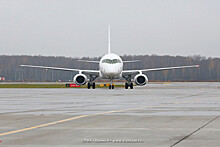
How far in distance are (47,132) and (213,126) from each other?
171 inches

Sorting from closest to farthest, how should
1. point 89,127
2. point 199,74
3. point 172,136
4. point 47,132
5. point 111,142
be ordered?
1. point 111,142
2. point 172,136
3. point 47,132
4. point 89,127
5. point 199,74

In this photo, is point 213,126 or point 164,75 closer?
point 213,126

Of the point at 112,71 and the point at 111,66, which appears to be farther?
the point at 111,66

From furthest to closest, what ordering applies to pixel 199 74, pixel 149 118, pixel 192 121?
1. pixel 199 74
2. pixel 149 118
3. pixel 192 121

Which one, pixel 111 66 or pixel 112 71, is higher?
pixel 111 66

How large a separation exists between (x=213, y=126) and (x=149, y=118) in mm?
2784

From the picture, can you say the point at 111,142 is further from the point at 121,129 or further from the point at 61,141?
the point at 121,129

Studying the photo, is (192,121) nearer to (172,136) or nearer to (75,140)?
(172,136)

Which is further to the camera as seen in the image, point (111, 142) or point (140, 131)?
point (140, 131)

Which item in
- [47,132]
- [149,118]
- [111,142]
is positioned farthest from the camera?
[149,118]

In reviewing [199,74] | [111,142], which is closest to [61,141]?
[111,142]

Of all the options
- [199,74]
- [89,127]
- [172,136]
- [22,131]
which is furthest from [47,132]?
[199,74]

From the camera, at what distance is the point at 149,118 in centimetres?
1379

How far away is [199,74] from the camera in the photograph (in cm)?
18512
